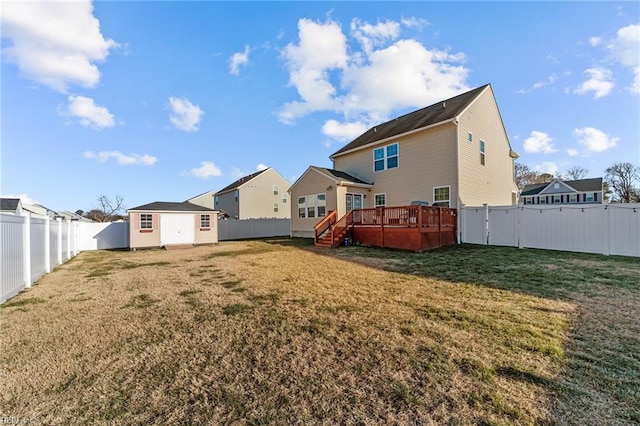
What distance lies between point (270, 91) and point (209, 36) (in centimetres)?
472

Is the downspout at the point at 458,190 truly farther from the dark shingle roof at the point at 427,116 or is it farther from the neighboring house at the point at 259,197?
the neighboring house at the point at 259,197

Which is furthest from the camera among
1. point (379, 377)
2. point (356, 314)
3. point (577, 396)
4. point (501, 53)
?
point (501, 53)

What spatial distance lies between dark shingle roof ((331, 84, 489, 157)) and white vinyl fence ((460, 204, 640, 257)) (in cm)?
477

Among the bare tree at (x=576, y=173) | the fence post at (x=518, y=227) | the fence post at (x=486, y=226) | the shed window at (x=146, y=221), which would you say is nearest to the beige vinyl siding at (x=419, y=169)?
the fence post at (x=486, y=226)

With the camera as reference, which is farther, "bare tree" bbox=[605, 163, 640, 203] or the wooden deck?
"bare tree" bbox=[605, 163, 640, 203]

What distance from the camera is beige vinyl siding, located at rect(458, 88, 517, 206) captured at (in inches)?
514

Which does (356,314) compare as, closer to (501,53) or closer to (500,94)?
(501,53)

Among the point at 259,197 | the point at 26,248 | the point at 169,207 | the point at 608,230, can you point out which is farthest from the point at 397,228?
the point at 259,197

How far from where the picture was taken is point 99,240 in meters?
16.7

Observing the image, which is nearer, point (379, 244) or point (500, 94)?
point (379, 244)

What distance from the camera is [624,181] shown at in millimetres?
37406

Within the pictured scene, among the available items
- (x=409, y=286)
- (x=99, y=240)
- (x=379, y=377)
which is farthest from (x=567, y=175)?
(x=99, y=240)

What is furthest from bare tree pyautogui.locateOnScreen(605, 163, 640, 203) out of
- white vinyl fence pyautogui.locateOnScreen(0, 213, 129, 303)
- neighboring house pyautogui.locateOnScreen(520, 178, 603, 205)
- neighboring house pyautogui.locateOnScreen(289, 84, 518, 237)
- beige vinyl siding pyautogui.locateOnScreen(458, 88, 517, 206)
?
white vinyl fence pyautogui.locateOnScreen(0, 213, 129, 303)

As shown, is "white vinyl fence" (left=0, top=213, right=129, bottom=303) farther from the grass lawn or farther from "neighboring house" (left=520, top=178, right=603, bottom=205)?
"neighboring house" (left=520, top=178, right=603, bottom=205)
